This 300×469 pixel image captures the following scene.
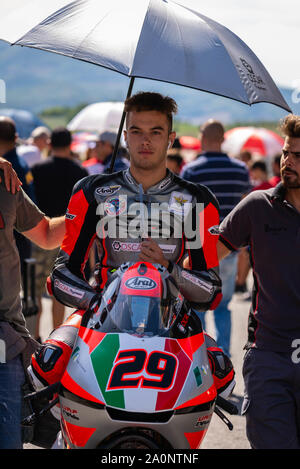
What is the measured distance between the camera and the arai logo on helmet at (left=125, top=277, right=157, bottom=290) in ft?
9.29

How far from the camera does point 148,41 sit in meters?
3.60

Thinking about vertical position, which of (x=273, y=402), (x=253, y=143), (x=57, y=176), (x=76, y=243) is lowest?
(x=253, y=143)

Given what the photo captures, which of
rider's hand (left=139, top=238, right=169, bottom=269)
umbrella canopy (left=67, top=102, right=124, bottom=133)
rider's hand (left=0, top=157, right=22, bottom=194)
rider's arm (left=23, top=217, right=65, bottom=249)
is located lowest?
umbrella canopy (left=67, top=102, right=124, bottom=133)

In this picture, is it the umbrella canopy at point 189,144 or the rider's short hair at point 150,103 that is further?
the umbrella canopy at point 189,144

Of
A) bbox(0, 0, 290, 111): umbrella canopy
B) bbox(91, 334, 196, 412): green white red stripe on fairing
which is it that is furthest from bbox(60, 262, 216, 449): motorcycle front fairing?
bbox(0, 0, 290, 111): umbrella canopy

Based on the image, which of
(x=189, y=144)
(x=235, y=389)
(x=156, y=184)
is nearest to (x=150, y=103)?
(x=156, y=184)

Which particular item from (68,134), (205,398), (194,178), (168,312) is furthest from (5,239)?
(68,134)

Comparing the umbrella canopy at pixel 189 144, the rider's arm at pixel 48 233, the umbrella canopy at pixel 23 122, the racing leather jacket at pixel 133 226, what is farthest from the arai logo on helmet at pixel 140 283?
the umbrella canopy at pixel 189 144

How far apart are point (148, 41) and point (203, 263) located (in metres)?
1.17

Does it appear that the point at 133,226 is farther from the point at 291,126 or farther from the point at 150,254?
the point at 291,126

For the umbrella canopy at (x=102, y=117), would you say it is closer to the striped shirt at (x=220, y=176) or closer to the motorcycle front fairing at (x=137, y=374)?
the striped shirt at (x=220, y=176)

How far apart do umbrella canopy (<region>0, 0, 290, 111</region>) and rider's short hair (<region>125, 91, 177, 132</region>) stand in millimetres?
138

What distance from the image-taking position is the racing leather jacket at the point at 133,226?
3.41 m

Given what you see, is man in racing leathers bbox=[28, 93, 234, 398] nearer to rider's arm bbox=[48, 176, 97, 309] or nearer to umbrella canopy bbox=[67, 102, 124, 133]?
rider's arm bbox=[48, 176, 97, 309]
